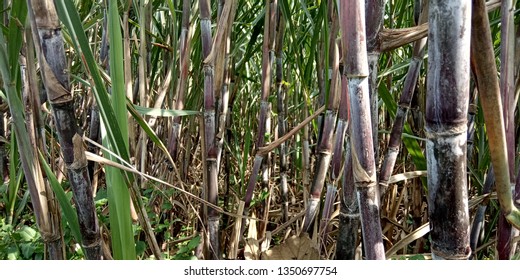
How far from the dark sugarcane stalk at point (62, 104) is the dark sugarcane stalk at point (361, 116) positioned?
33 cm

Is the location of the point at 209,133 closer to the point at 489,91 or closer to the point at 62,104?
the point at 62,104

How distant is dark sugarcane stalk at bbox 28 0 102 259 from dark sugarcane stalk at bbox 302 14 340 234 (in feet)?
1.31

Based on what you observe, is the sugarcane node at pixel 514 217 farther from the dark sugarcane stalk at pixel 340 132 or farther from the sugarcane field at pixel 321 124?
the dark sugarcane stalk at pixel 340 132

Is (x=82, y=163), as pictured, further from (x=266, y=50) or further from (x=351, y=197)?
(x=266, y=50)

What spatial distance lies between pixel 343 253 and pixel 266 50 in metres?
0.48

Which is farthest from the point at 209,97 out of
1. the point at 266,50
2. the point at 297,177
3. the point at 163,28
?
the point at 297,177

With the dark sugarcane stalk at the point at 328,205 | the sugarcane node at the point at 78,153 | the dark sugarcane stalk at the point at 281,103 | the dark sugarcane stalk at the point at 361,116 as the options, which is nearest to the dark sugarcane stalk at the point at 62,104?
the sugarcane node at the point at 78,153

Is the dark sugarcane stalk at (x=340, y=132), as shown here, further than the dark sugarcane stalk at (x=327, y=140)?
No

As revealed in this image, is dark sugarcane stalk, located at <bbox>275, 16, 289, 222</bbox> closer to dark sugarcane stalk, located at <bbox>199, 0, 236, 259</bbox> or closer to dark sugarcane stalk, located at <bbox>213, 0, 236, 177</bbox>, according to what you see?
dark sugarcane stalk, located at <bbox>213, 0, 236, 177</bbox>

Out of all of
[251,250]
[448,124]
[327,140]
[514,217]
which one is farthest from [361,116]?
[251,250]

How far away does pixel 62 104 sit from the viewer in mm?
623

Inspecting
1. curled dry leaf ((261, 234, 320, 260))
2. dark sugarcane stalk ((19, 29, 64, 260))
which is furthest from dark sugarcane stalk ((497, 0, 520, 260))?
dark sugarcane stalk ((19, 29, 64, 260))

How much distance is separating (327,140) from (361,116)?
48cm

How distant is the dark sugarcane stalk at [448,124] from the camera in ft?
1.43
